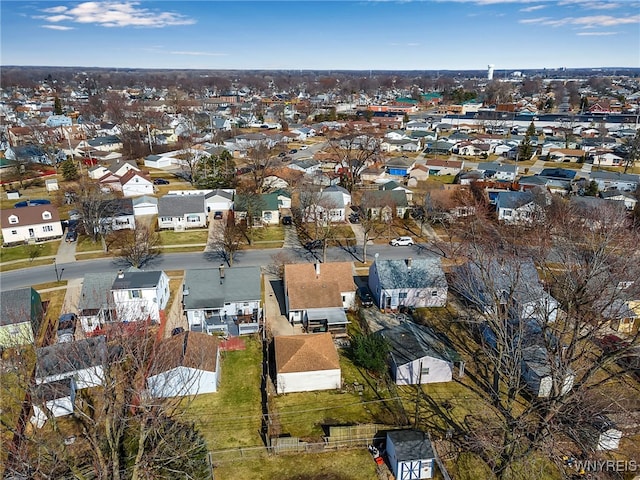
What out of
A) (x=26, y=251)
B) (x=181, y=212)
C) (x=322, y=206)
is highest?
(x=322, y=206)

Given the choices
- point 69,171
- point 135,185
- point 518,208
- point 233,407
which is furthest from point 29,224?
point 518,208

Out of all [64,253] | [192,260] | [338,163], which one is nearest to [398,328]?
[192,260]

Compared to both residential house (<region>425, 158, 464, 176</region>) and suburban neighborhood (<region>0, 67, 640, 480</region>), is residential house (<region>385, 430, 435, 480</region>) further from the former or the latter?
residential house (<region>425, 158, 464, 176</region>)

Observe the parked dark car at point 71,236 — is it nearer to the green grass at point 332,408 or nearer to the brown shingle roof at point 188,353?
the brown shingle roof at point 188,353

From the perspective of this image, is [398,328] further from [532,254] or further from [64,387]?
[64,387]

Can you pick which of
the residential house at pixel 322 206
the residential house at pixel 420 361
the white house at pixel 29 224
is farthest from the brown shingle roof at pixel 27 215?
the residential house at pixel 420 361

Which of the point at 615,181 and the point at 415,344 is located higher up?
the point at 615,181

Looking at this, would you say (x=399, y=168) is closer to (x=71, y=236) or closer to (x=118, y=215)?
(x=118, y=215)
